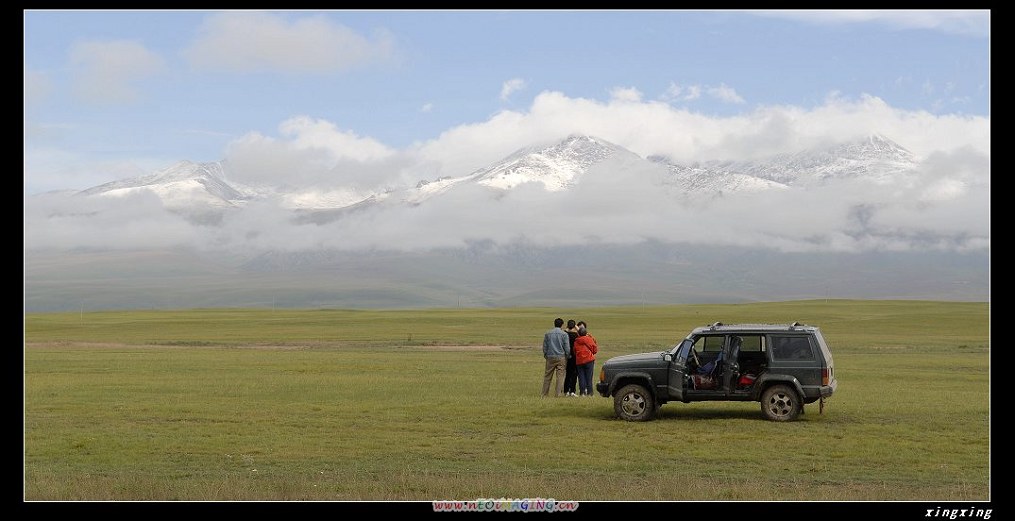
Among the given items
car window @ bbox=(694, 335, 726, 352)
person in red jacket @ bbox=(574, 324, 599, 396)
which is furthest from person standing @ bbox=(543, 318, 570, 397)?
car window @ bbox=(694, 335, 726, 352)

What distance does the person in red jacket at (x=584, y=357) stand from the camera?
3116 cm

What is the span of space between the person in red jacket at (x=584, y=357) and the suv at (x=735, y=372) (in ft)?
16.4

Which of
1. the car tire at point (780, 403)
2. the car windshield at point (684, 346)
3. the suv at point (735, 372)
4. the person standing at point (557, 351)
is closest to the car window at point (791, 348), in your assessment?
the suv at point (735, 372)

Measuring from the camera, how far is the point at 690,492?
1698 cm

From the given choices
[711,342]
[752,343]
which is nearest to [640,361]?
[711,342]

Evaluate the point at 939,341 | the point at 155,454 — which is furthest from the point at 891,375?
the point at 939,341

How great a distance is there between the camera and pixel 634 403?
25891mm

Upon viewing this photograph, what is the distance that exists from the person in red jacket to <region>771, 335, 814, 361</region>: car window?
6.67 meters

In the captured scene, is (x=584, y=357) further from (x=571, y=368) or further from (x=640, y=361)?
(x=640, y=361)

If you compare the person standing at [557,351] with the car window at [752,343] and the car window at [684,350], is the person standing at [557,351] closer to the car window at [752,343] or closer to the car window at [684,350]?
the car window at [684,350]

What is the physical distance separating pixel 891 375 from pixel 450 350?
102 ft

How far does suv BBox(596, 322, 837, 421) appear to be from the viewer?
2517 centimetres

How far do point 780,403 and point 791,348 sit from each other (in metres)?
1.28
